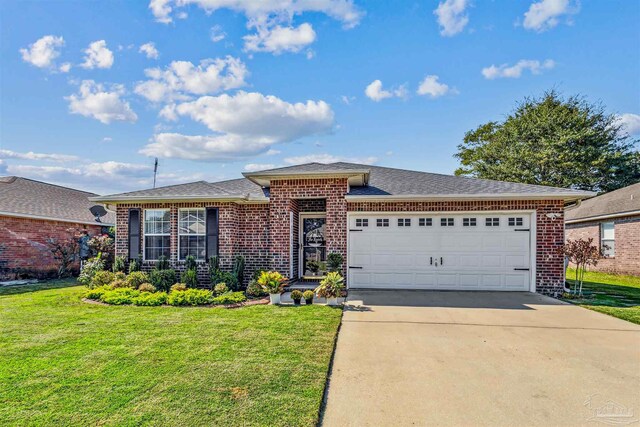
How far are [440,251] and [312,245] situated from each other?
14.3 feet

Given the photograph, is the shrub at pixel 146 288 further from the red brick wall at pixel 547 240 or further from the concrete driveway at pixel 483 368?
the red brick wall at pixel 547 240

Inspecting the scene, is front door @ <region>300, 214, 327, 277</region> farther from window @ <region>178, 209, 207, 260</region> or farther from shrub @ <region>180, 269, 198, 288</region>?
shrub @ <region>180, 269, 198, 288</region>

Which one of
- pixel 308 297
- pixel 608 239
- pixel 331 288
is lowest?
pixel 308 297

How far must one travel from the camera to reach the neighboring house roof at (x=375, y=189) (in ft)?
31.9

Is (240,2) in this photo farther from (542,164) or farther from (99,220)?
(542,164)

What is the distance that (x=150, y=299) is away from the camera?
838 cm

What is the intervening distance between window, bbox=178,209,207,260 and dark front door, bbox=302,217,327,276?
3391 millimetres

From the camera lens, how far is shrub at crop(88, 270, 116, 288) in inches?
401

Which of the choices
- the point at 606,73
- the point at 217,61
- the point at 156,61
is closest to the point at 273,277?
the point at 217,61

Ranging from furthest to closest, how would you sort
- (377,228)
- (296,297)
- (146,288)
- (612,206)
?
(612,206) < (377,228) < (146,288) < (296,297)

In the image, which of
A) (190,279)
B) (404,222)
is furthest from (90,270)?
(404,222)

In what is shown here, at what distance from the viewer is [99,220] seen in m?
16.9

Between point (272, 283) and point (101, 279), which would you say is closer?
point (272, 283)

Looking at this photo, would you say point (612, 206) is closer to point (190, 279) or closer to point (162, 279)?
point (190, 279)
